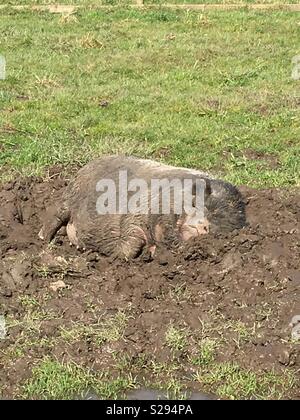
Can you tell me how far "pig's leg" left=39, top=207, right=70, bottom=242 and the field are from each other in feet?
0.27

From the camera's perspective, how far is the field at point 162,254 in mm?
5012

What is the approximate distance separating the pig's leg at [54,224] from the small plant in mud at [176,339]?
5.27 feet

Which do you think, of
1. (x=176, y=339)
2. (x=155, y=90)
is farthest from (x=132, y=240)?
(x=155, y=90)

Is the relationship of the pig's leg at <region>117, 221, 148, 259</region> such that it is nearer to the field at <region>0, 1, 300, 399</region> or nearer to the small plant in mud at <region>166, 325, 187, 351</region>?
the field at <region>0, 1, 300, 399</region>

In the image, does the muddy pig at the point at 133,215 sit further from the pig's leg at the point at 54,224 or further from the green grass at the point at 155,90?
the green grass at the point at 155,90

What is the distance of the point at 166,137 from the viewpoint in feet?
30.3

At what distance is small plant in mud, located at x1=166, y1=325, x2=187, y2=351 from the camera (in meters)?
5.14

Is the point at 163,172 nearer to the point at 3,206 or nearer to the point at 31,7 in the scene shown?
the point at 3,206

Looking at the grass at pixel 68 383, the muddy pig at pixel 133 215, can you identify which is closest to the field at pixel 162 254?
the grass at pixel 68 383

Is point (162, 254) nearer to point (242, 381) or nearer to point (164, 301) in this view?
point (164, 301)

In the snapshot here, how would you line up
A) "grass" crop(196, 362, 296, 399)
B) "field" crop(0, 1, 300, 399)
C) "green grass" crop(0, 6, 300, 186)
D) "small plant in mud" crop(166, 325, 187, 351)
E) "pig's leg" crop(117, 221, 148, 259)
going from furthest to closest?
"green grass" crop(0, 6, 300, 186)
"pig's leg" crop(117, 221, 148, 259)
"small plant in mud" crop(166, 325, 187, 351)
"field" crop(0, 1, 300, 399)
"grass" crop(196, 362, 296, 399)

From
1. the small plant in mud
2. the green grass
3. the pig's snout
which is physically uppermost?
the pig's snout

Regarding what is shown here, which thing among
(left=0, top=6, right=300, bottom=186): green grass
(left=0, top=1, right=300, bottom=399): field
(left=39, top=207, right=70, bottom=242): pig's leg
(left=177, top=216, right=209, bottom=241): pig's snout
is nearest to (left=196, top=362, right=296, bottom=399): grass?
(left=0, top=1, right=300, bottom=399): field
